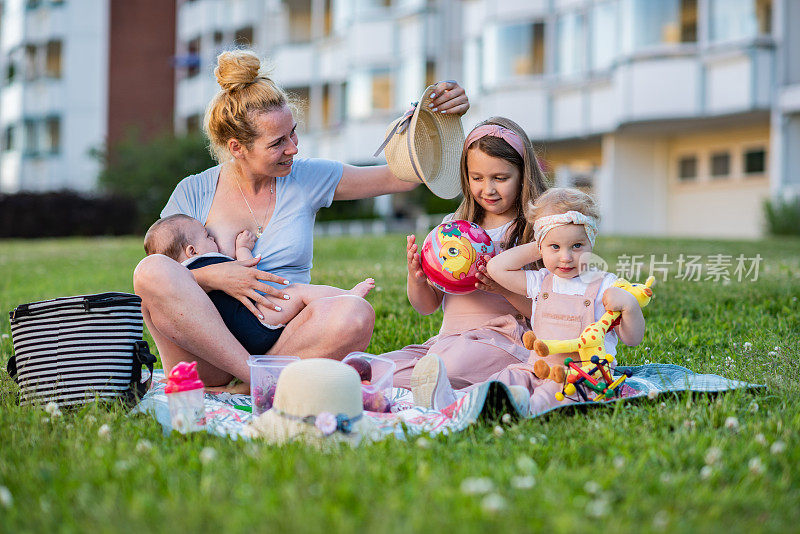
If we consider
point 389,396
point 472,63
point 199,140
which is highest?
point 472,63

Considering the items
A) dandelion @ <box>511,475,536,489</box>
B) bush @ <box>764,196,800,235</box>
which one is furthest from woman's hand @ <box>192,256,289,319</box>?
bush @ <box>764,196,800,235</box>

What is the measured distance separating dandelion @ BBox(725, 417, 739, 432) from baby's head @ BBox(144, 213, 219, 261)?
2399 millimetres

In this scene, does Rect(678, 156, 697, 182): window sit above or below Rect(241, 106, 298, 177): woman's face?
above

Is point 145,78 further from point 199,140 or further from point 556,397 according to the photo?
point 556,397

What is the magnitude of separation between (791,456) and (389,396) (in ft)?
5.39

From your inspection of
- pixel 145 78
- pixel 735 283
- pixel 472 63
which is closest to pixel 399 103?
pixel 472 63

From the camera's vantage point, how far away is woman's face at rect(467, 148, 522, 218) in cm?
414

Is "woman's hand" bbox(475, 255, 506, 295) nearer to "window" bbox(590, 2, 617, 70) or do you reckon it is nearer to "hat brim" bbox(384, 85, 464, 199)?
"hat brim" bbox(384, 85, 464, 199)

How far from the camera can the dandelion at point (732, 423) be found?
9.78ft

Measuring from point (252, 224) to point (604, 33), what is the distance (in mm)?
16066

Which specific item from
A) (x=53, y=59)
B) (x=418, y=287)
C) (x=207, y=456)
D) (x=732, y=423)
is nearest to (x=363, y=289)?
(x=418, y=287)

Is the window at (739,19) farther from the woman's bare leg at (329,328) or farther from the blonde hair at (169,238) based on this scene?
the blonde hair at (169,238)

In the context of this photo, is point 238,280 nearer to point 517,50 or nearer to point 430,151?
point 430,151

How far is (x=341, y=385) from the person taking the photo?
9.74ft
